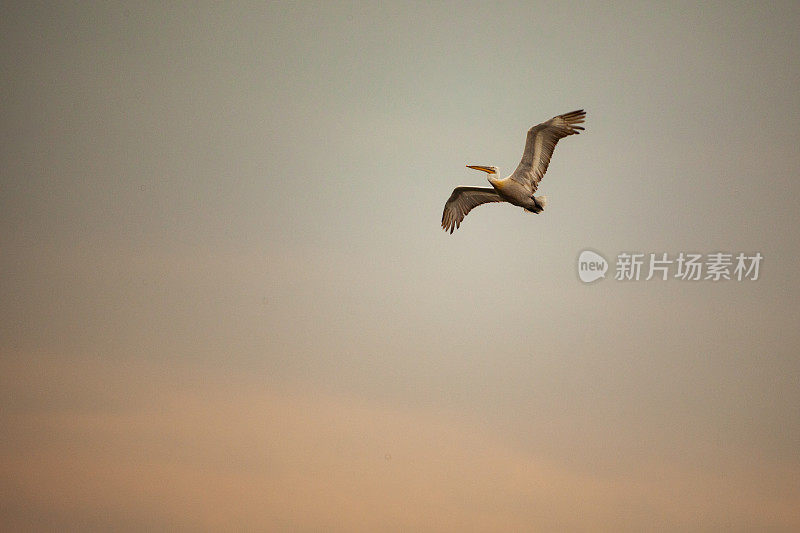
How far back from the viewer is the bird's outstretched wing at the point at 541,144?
3229 millimetres

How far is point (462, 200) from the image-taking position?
12.0 ft

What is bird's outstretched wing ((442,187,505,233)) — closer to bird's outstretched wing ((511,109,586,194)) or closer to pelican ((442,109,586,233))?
pelican ((442,109,586,233))

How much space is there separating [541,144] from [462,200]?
1.78 ft

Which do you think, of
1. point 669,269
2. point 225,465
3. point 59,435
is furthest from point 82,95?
point 669,269

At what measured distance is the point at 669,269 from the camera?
4480mm

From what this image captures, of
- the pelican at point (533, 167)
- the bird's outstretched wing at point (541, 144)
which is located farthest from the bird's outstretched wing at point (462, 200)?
the bird's outstretched wing at point (541, 144)

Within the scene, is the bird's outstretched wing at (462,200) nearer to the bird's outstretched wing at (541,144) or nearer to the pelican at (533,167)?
the pelican at (533,167)

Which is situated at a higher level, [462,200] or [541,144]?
[541,144]

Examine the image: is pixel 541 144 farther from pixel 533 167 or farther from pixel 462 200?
pixel 462 200

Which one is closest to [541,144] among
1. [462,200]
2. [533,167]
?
[533,167]

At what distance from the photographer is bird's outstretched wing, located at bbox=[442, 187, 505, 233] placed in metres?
3.56

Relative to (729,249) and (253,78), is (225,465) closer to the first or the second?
(253,78)

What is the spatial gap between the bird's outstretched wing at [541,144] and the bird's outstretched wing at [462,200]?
201 millimetres

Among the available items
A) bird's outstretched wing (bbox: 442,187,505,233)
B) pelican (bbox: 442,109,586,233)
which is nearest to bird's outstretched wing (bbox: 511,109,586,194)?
pelican (bbox: 442,109,586,233)
